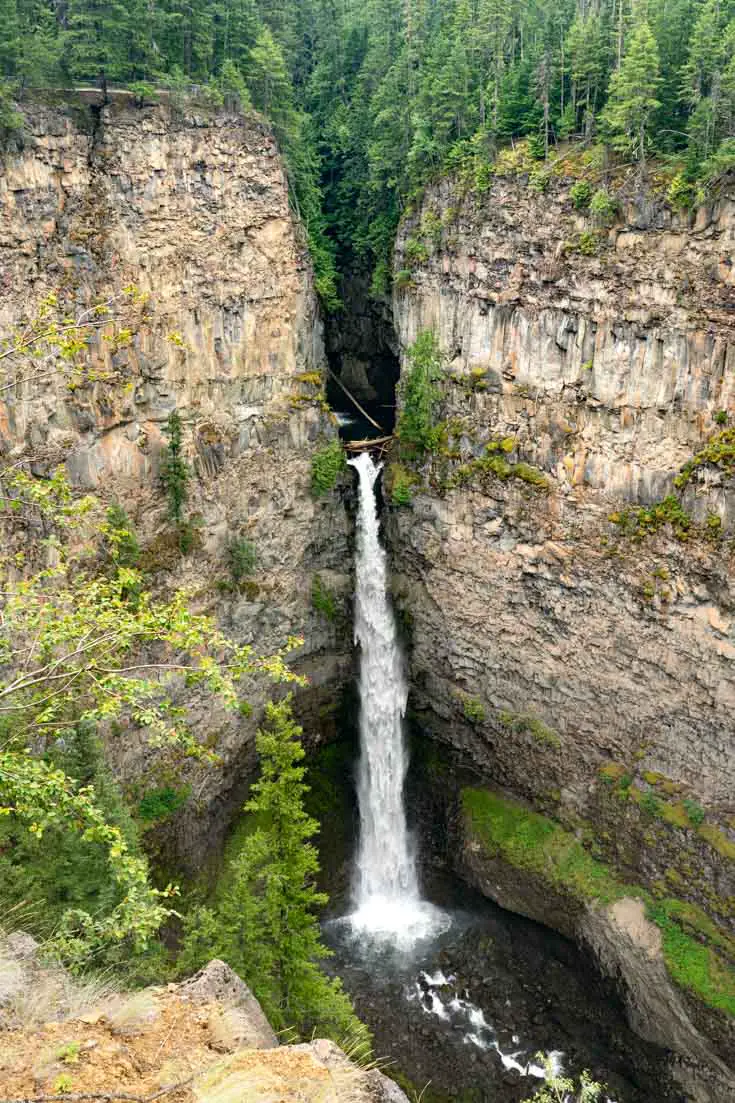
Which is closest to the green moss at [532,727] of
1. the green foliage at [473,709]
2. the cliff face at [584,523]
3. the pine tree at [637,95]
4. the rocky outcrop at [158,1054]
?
the cliff face at [584,523]

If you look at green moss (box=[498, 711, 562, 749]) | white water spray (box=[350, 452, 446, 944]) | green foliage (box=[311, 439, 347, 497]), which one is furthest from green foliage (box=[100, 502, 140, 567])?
green moss (box=[498, 711, 562, 749])

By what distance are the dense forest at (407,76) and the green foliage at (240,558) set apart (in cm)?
1090

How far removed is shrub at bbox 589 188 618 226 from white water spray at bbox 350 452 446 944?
12.5 m

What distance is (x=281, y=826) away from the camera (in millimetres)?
19484

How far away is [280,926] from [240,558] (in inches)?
539

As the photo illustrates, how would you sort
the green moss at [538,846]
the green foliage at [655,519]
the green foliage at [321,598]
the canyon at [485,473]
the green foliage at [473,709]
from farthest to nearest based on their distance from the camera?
1. the green foliage at [321,598]
2. the green foliage at [473,709]
3. the green moss at [538,846]
4. the green foliage at [655,519]
5. the canyon at [485,473]

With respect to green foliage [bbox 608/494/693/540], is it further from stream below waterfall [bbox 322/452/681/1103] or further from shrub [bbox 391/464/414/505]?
stream below waterfall [bbox 322/452/681/1103]

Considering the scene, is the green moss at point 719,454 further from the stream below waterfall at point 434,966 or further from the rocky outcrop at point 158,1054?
the rocky outcrop at point 158,1054

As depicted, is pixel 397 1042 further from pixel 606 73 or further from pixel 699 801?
pixel 606 73

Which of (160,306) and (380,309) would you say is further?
(380,309)

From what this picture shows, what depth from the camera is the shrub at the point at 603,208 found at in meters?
25.7

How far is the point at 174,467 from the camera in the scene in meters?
27.8

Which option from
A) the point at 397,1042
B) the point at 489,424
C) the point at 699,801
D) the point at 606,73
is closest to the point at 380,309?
the point at 489,424

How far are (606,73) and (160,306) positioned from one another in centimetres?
1739
